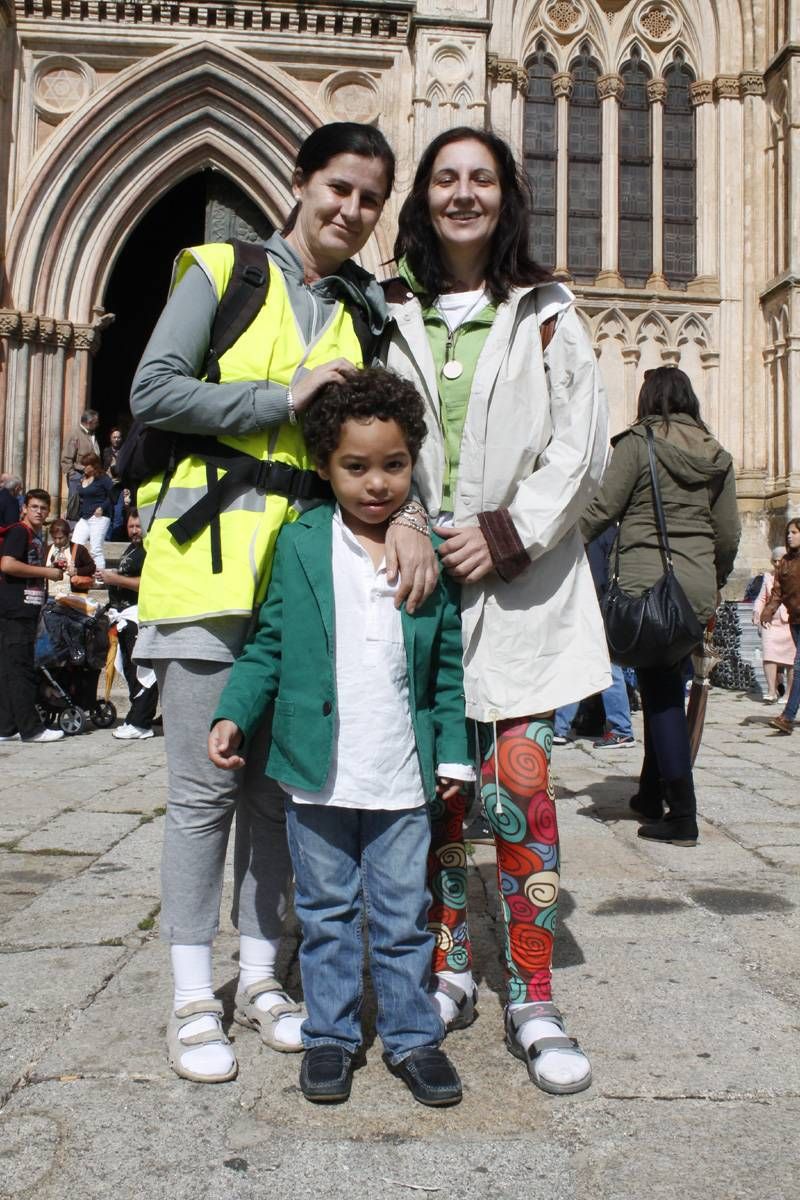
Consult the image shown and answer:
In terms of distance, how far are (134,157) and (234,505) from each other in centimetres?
1195

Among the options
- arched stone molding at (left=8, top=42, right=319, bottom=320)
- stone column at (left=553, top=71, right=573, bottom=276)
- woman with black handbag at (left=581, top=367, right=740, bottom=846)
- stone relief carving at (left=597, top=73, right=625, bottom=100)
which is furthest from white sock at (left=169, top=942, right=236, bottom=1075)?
stone relief carving at (left=597, top=73, right=625, bottom=100)

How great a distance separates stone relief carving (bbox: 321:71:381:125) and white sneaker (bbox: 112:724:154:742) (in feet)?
28.0

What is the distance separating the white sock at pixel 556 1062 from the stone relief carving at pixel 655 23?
1490cm

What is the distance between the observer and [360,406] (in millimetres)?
2045

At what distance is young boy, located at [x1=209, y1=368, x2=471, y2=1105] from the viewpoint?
79.8 inches

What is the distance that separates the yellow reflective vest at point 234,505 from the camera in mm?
2092

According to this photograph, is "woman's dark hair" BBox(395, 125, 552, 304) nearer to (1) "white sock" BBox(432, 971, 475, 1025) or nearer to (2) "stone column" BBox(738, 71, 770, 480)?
(1) "white sock" BBox(432, 971, 475, 1025)

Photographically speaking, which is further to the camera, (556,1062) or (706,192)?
(706,192)

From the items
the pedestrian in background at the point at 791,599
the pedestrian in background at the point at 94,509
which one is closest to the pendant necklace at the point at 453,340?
the pedestrian in background at the point at 791,599

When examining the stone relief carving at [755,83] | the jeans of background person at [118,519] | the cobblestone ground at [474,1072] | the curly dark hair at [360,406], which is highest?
the stone relief carving at [755,83]

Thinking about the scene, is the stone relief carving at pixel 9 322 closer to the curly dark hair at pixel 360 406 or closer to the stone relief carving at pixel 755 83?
the stone relief carving at pixel 755 83

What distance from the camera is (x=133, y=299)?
17.4m

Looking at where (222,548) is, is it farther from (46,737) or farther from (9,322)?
(9,322)

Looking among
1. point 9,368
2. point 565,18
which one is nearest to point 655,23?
point 565,18
